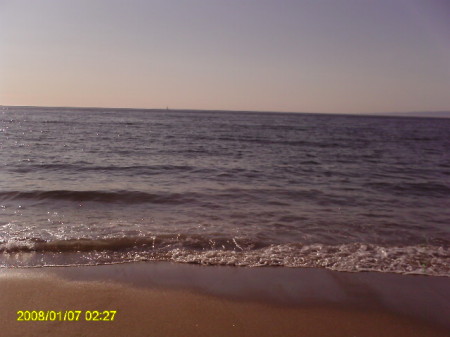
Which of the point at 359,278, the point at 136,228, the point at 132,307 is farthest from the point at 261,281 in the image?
the point at 136,228

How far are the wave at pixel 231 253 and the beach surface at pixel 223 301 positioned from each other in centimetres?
31

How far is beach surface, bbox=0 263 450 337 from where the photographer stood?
4133mm

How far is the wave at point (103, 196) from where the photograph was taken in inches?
409

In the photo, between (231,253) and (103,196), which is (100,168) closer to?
(103,196)

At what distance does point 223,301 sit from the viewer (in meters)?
4.79

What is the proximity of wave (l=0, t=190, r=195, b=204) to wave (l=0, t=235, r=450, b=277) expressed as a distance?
3404 millimetres

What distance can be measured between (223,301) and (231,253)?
182 cm

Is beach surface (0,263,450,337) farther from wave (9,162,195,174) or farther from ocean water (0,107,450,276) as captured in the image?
wave (9,162,195,174)

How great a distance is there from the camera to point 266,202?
10711 millimetres
